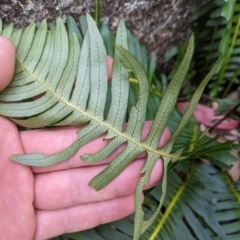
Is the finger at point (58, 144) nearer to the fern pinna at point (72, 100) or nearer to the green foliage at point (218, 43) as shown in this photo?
the fern pinna at point (72, 100)

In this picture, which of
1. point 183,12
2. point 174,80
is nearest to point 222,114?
point 183,12

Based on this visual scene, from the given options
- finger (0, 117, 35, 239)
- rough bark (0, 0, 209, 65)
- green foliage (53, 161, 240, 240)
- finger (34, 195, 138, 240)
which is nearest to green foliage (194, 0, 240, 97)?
rough bark (0, 0, 209, 65)

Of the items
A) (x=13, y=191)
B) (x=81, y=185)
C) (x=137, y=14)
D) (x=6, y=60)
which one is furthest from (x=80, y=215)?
(x=137, y=14)

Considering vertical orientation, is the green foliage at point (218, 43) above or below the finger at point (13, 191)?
above

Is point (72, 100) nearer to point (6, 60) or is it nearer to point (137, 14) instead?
point (6, 60)

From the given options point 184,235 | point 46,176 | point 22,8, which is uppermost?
point 22,8

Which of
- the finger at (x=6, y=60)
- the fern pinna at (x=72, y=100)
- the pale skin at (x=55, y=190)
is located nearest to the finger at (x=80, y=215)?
the pale skin at (x=55, y=190)

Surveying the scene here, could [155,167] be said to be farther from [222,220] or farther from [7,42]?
[7,42]
